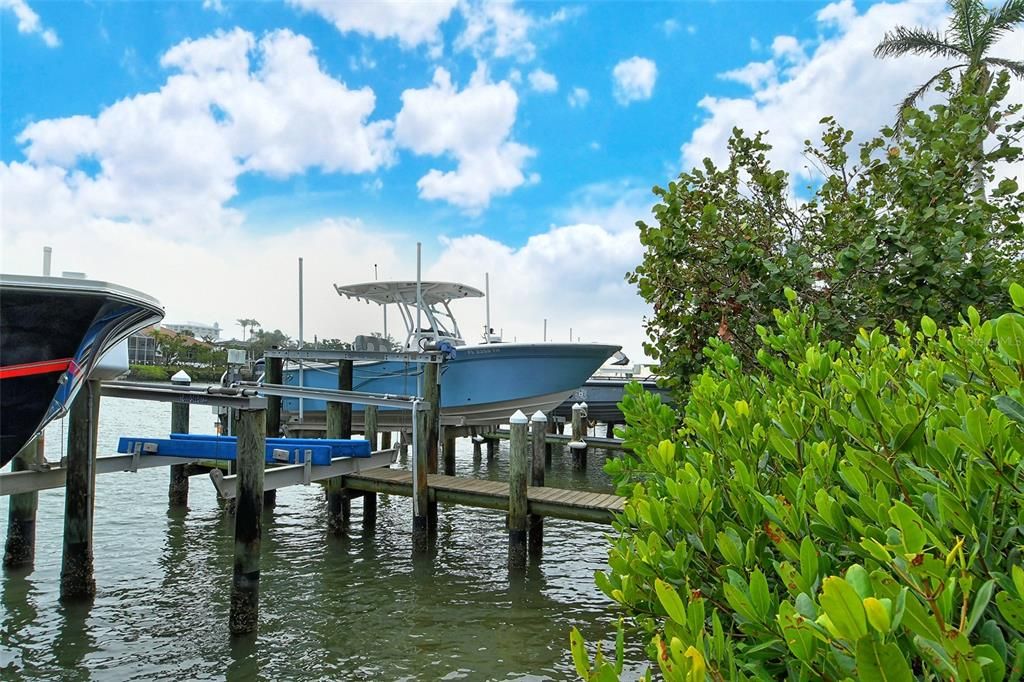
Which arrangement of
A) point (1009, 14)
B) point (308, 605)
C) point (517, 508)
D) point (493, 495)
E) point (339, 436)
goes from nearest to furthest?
point (308, 605)
point (517, 508)
point (493, 495)
point (339, 436)
point (1009, 14)

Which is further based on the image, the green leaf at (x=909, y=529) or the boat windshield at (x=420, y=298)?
the boat windshield at (x=420, y=298)

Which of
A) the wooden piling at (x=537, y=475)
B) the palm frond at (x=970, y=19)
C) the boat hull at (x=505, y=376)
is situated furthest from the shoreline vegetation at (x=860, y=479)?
the palm frond at (x=970, y=19)

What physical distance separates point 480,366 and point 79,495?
9.97 meters

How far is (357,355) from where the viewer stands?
42.7 feet

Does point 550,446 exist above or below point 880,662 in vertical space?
below

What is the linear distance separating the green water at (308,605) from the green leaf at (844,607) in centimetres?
582

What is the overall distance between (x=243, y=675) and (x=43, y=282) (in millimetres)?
3726

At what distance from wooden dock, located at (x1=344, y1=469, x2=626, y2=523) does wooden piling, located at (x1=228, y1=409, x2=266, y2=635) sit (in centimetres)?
356

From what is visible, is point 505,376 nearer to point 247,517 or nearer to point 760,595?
point 247,517

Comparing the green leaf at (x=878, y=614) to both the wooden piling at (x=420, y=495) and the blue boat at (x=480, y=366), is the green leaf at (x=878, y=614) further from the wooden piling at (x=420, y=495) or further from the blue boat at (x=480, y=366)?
the blue boat at (x=480, y=366)

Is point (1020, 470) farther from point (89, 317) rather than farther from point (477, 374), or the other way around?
point (477, 374)

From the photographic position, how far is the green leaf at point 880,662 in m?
0.98

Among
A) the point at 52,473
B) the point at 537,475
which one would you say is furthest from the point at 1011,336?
the point at 537,475

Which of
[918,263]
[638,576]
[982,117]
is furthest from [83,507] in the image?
[982,117]
